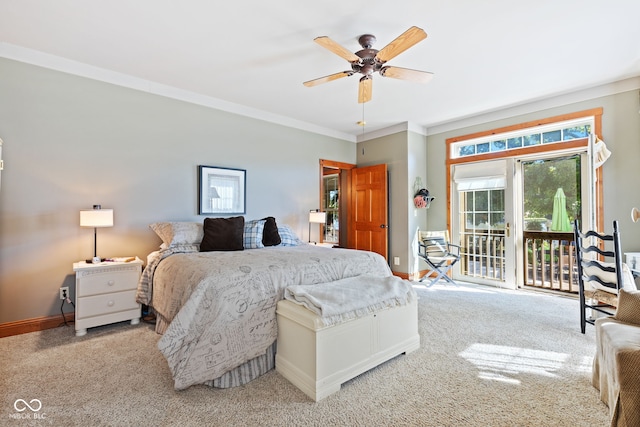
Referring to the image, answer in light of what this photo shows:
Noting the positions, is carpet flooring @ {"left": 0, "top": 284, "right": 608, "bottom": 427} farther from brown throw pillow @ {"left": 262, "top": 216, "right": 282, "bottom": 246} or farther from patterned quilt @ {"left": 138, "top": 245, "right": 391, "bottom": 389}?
brown throw pillow @ {"left": 262, "top": 216, "right": 282, "bottom": 246}

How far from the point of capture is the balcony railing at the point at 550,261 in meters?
4.19

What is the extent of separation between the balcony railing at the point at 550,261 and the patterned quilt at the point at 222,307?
12.0ft

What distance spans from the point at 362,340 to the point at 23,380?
2255 mm

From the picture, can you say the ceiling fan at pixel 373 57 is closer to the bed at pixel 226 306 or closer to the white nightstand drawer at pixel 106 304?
the bed at pixel 226 306

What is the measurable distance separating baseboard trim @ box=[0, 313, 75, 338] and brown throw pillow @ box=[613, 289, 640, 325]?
4416 mm

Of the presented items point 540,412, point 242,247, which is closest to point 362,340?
point 540,412

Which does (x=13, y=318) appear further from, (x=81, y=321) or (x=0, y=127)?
(x=0, y=127)

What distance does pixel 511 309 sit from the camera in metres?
3.43

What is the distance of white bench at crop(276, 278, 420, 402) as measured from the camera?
70.4 inches

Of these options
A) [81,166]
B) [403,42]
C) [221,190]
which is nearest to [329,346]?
[403,42]

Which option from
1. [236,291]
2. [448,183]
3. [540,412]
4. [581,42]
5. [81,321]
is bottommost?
[540,412]

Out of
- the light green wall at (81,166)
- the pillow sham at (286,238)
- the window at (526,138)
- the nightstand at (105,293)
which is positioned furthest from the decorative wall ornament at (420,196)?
the nightstand at (105,293)

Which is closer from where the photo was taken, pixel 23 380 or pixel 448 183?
pixel 23 380

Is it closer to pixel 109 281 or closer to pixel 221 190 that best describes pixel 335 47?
pixel 221 190
